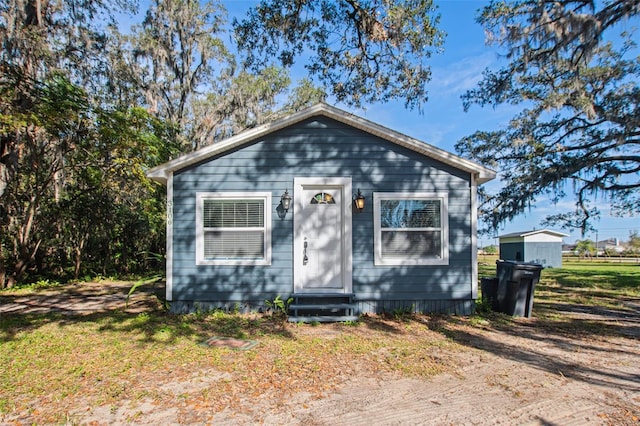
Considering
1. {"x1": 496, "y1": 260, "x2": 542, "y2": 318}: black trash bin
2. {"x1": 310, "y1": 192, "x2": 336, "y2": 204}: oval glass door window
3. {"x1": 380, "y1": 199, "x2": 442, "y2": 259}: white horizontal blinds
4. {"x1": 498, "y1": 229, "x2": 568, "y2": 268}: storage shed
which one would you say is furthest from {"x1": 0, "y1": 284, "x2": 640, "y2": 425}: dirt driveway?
{"x1": 498, "y1": 229, "x2": 568, "y2": 268}: storage shed

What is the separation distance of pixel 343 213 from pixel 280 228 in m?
1.22

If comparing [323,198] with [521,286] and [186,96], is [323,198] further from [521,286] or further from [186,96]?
[186,96]

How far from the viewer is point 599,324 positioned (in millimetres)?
6129

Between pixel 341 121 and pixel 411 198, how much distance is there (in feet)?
6.54

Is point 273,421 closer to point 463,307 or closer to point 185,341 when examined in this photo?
point 185,341

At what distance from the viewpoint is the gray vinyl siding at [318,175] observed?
646cm

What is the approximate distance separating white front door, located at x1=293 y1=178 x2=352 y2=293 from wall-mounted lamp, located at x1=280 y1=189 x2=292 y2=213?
14cm

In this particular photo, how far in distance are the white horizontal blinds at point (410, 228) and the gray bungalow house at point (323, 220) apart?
0.02 metres

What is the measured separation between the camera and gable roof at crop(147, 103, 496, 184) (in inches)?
253

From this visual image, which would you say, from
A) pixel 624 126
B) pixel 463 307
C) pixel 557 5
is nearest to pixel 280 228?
pixel 463 307

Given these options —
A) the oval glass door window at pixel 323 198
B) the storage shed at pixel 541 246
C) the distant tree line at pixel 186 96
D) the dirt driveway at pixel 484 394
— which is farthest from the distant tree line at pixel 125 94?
the storage shed at pixel 541 246

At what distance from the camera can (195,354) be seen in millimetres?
4418

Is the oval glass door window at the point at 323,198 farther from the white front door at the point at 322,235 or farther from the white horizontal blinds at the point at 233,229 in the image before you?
the white horizontal blinds at the point at 233,229

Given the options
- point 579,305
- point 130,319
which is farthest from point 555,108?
point 130,319
